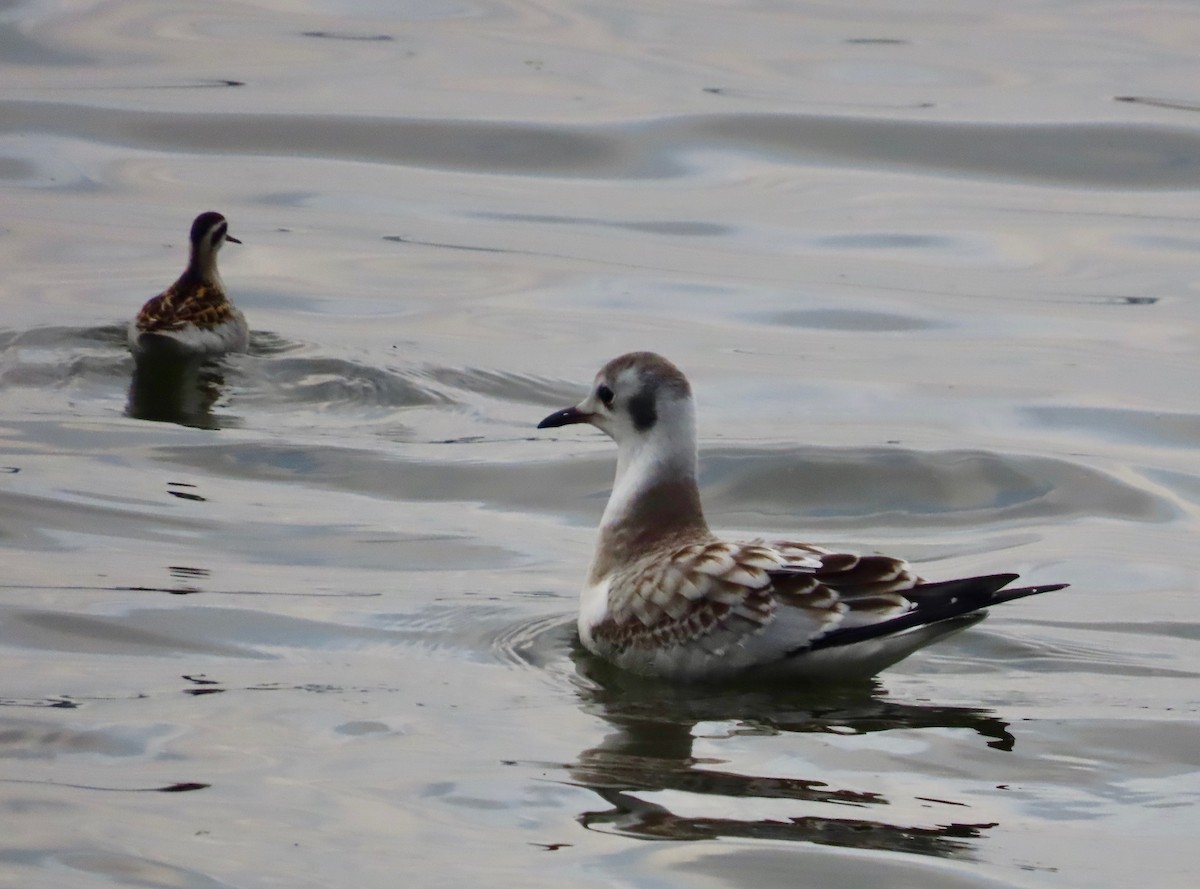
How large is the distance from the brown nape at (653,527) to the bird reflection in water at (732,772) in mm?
570

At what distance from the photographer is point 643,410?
367 inches

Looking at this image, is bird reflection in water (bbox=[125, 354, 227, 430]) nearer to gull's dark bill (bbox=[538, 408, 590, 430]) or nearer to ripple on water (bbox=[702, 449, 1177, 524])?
ripple on water (bbox=[702, 449, 1177, 524])

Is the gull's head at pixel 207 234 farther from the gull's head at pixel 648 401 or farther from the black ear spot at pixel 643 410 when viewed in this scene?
the black ear spot at pixel 643 410

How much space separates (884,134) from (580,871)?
1604 cm

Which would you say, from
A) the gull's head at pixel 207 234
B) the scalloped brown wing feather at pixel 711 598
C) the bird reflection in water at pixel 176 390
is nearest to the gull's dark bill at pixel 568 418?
the scalloped brown wing feather at pixel 711 598

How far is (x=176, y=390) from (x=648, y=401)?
506cm

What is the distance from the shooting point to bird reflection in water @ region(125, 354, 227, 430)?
12.7m

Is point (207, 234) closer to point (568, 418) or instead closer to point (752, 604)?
point (568, 418)

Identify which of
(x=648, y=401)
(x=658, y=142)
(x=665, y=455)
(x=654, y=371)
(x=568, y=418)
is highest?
(x=658, y=142)

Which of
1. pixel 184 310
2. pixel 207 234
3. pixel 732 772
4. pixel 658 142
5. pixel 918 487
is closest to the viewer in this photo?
pixel 732 772

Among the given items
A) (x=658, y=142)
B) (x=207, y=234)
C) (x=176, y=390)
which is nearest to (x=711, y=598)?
(x=176, y=390)

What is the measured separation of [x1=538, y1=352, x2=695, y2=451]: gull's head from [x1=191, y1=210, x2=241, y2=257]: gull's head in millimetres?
6426

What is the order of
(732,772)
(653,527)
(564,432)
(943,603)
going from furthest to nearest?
(564,432) < (653,527) < (943,603) < (732,772)

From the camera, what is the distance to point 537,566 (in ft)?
33.7
